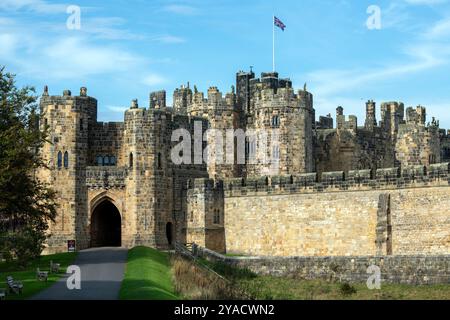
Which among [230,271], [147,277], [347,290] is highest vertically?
[147,277]

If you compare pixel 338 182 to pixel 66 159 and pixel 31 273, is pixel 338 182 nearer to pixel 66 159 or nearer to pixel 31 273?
pixel 66 159

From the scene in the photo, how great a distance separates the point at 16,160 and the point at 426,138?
43.5 metres

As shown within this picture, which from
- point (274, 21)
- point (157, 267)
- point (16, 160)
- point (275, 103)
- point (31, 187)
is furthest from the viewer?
point (274, 21)

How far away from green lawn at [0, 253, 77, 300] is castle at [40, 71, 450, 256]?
702 centimetres

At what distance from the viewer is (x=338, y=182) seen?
5500 centimetres

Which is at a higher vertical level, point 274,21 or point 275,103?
point 274,21

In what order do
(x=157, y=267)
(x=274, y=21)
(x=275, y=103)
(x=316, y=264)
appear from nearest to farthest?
1. (x=157, y=267)
2. (x=316, y=264)
3. (x=275, y=103)
4. (x=274, y=21)

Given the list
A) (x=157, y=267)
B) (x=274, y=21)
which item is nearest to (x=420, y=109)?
(x=274, y=21)

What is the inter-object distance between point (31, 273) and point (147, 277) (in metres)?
7.43

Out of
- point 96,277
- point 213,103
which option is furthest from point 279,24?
point 96,277

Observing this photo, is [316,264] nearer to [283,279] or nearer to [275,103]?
[283,279]

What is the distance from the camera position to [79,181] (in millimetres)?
60344

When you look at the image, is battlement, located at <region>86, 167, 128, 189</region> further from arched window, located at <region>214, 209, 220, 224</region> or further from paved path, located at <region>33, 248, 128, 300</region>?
arched window, located at <region>214, 209, 220, 224</region>

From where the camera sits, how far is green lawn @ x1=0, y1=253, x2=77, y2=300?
35.9 metres
